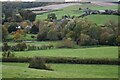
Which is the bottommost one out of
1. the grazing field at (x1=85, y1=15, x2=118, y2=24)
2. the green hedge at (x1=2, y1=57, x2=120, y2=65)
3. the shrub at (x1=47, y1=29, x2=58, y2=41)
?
the green hedge at (x1=2, y1=57, x2=120, y2=65)

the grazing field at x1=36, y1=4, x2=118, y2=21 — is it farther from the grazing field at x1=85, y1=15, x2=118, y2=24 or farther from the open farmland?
the grazing field at x1=85, y1=15, x2=118, y2=24

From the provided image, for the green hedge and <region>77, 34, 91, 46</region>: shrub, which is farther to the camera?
<region>77, 34, 91, 46</region>: shrub

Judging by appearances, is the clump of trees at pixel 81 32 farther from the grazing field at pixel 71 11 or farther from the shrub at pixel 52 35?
the grazing field at pixel 71 11

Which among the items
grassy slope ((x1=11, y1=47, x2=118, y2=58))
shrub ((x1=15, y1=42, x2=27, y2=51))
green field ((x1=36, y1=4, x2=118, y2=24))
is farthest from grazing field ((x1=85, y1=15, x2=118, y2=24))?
shrub ((x1=15, y1=42, x2=27, y2=51))

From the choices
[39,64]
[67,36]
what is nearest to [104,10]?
[67,36]

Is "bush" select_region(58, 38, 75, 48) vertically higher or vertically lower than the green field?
lower

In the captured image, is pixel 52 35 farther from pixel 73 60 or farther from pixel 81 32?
pixel 73 60

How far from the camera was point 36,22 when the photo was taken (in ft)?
133

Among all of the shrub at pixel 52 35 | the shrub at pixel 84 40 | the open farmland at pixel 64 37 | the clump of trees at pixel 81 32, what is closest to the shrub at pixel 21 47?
the open farmland at pixel 64 37

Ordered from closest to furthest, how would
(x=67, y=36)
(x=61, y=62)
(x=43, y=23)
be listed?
(x=61, y=62) < (x=67, y=36) < (x=43, y=23)

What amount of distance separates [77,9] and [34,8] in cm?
704

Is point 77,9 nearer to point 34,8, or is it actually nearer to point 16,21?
point 34,8

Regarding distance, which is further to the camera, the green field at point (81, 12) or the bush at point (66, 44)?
the green field at point (81, 12)

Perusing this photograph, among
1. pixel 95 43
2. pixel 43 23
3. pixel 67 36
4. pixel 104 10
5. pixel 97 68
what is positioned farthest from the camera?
pixel 104 10
